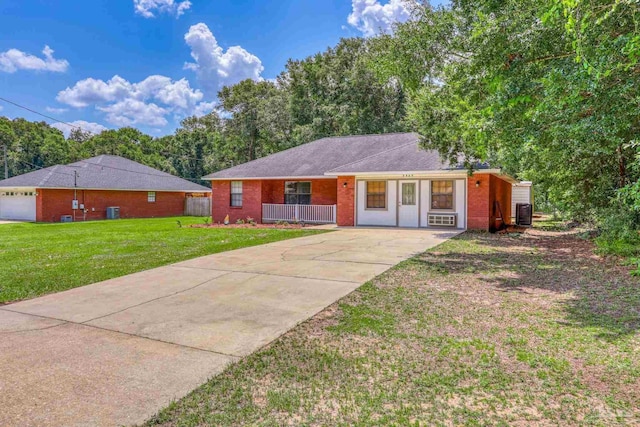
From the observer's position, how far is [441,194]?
610 inches

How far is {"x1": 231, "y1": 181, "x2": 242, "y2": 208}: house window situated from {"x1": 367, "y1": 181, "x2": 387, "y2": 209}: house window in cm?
712

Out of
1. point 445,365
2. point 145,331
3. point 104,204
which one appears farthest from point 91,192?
point 445,365

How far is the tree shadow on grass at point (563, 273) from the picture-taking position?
184 inches

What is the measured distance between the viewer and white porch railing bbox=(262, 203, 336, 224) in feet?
60.2

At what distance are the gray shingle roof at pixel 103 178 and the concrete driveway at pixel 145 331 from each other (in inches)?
837

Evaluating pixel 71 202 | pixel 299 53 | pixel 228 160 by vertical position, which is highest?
pixel 299 53

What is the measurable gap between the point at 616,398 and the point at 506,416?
941 millimetres

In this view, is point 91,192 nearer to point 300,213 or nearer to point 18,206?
point 18,206

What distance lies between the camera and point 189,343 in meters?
3.88

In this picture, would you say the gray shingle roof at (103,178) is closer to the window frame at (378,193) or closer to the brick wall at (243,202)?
the brick wall at (243,202)

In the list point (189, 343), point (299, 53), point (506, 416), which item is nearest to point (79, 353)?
point (189, 343)

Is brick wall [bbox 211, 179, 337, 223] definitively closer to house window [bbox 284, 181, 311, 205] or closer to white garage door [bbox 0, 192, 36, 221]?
house window [bbox 284, 181, 311, 205]

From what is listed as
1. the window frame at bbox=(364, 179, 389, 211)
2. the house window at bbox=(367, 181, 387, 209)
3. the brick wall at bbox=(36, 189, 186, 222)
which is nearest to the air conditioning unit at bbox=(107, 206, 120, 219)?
the brick wall at bbox=(36, 189, 186, 222)

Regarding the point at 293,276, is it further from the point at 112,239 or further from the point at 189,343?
the point at 112,239
